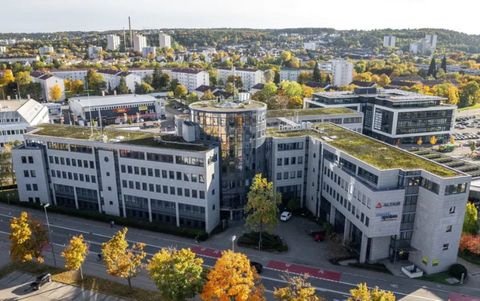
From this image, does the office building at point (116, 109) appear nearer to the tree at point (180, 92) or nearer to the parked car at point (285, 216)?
the tree at point (180, 92)

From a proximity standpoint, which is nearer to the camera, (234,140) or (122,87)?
(234,140)

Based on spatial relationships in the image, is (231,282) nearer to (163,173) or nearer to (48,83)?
(163,173)

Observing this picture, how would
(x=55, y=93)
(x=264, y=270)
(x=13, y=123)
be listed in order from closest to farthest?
(x=264, y=270) < (x=13, y=123) < (x=55, y=93)

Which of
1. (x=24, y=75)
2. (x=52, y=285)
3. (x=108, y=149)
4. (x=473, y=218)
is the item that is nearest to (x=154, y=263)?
(x=52, y=285)

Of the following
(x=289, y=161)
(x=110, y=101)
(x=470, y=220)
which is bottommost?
(x=470, y=220)

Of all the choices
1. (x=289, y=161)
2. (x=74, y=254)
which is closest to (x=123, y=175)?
(x=74, y=254)

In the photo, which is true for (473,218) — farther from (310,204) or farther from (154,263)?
(154,263)
